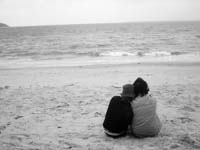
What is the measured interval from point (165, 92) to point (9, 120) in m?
4.63

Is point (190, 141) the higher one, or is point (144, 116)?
point (144, 116)

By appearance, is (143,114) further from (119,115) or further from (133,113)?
(119,115)

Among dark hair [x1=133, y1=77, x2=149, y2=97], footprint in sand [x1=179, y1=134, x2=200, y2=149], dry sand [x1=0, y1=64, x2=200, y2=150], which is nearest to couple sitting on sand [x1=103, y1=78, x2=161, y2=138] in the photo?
dark hair [x1=133, y1=77, x2=149, y2=97]

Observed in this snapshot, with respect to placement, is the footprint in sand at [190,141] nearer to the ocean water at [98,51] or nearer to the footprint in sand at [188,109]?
the footprint in sand at [188,109]

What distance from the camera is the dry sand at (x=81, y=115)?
3.61 metres

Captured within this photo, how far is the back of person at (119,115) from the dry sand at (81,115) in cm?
22

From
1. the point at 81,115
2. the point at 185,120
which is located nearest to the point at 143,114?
the point at 185,120

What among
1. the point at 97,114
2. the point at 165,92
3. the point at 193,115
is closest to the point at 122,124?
the point at 97,114

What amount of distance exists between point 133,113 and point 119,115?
0.86 feet

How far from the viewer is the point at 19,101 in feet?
20.0

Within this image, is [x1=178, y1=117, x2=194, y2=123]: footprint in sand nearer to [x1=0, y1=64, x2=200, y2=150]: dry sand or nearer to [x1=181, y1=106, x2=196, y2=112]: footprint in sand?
[x1=0, y1=64, x2=200, y2=150]: dry sand

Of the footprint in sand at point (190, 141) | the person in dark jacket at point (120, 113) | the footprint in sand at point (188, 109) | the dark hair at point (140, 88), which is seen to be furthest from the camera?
the footprint in sand at point (188, 109)

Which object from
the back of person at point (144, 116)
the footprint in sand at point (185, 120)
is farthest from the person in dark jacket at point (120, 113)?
the footprint in sand at point (185, 120)

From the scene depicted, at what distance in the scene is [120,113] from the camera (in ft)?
11.9
